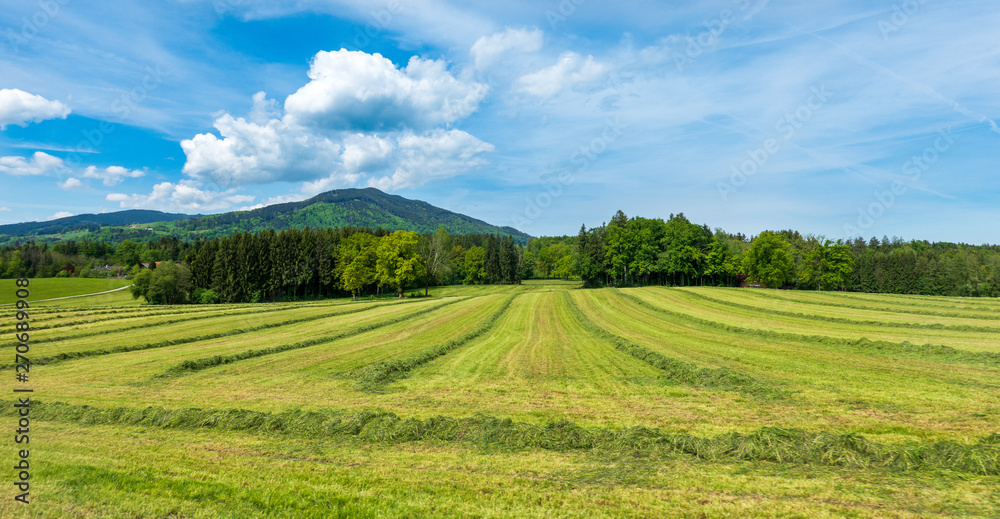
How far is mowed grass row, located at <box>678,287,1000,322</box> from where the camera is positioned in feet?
97.9

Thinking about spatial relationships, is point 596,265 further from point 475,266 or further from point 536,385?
point 536,385

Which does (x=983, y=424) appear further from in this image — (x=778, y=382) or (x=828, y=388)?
(x=778, y=382)

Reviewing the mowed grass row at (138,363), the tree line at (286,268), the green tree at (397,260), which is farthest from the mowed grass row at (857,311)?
the tree line at (286,268)

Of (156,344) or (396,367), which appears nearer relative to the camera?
(396,367)

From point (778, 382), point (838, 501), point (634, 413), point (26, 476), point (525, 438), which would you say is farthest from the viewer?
point (778, 382)

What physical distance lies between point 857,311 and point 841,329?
1441 centimetres

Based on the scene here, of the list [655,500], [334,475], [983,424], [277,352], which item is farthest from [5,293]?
[983,424]

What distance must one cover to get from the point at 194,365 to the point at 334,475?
49.4 feet

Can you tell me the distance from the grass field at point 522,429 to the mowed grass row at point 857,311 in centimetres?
801

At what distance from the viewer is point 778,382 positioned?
545 inches

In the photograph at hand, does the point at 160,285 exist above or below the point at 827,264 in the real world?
below

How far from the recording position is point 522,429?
9.57 meters

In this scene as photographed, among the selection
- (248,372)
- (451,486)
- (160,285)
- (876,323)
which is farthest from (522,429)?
(160,285)

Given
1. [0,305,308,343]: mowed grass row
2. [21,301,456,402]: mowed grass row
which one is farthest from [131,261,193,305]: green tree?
[21,301,456,402]: mowed grass row
